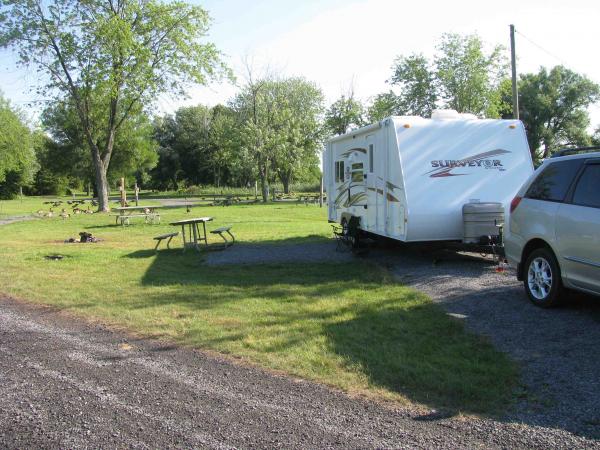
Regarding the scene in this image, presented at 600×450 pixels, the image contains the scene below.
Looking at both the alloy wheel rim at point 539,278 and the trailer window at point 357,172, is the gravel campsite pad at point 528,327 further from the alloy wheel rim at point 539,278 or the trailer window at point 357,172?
the trailer window at point 357,172

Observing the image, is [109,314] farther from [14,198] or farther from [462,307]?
[14,198]

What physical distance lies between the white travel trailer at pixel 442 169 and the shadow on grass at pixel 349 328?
1.23m

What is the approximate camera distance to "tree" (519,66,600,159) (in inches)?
1966

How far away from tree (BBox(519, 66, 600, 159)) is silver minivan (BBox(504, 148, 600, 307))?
156ft

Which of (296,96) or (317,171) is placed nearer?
(296,96)

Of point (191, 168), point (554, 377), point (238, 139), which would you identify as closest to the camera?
point (554, 377)

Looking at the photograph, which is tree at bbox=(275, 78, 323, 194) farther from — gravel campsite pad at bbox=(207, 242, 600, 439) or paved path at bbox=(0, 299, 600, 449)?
paved path at bbox=(0, 299, 600, 449)

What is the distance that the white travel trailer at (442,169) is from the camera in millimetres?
8906

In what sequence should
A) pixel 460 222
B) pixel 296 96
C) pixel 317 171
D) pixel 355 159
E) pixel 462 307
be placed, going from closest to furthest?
pixel 462 307 < pixel 460 222 < pixel 355 159 < pixel 296 96 < pixel 317 171

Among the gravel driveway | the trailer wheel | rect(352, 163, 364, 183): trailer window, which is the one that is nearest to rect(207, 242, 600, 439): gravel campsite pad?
the gravel driveway

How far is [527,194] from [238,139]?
131 feet

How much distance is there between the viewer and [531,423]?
341 cm

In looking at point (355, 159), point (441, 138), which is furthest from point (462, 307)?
point (355, 159)

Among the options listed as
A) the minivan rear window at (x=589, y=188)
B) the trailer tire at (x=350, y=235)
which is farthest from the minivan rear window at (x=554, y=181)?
the trailer tire at (x=350, y=235)
